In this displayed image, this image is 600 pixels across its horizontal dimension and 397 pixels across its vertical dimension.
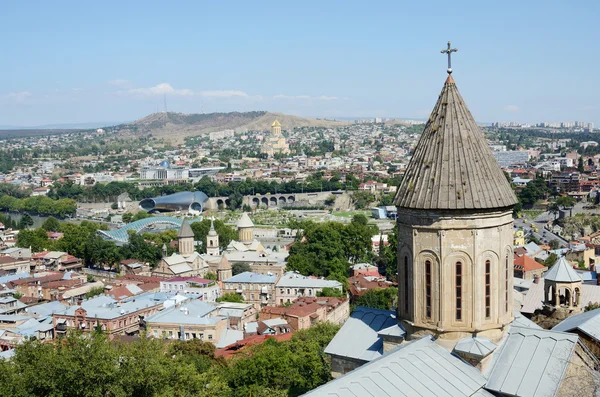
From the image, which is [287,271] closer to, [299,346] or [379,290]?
[379,290]

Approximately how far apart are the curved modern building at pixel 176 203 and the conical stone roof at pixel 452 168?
252ft

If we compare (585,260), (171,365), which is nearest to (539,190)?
(585,260)

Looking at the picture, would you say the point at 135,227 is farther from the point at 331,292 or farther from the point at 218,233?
the point at 331,292

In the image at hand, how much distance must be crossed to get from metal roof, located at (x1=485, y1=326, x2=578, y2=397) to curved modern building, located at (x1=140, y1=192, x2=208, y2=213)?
7793 cm

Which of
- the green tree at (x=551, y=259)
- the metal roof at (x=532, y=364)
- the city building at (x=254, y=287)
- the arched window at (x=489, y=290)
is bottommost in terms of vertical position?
the city building at (x=254, y=287)

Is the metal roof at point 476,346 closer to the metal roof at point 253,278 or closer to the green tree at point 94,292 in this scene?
the metal roof at point 253,278

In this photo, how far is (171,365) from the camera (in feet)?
48.3

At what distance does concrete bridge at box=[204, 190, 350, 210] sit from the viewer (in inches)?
3656

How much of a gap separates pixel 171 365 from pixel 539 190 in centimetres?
6866

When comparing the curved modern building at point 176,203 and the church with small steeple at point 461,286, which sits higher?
the church with small steeple at point 461,286

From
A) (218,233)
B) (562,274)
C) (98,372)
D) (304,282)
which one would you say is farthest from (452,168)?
(218,233)

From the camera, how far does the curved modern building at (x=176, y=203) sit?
87.4 meters

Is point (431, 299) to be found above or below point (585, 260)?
above

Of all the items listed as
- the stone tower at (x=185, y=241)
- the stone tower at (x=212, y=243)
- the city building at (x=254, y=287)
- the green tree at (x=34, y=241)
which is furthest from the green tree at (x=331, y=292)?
the green tree at (x=34, y=241)
